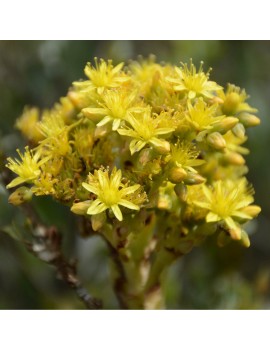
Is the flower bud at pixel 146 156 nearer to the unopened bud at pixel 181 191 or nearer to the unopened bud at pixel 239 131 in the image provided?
the unopened bud at pixel 181 191

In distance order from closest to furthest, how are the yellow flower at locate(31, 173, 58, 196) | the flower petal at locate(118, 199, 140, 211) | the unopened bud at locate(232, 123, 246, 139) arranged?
the flower petal at locate(118, 199, 140, 211) → the yellow flower at locate(31, 173, 58, 196) → the unopened bud at locate(232, 123, 246, 139)

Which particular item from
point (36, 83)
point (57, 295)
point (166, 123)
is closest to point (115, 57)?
point (36, 83)

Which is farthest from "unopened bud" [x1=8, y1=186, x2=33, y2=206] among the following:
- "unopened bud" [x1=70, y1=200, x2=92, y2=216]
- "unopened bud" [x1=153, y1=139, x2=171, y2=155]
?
"unopened bud" [x1=153, y1=139, x2=171, y2=155]

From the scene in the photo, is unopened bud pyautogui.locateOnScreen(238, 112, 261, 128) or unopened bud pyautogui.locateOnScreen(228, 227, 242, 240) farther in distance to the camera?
unopened bud pyautogui.locateOnScreen(238, 112, 261, 128)

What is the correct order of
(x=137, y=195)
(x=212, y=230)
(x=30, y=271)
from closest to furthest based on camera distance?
(x=137, y=195), (x=212, y=230), (x=30, y=271)

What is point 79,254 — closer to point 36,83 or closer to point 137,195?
point 36,83

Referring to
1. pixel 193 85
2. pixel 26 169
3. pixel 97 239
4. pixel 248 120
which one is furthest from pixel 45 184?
pixel 97 239

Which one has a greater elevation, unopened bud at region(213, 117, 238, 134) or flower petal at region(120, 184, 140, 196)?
unopened bud at region(213, 117, 238, 134)

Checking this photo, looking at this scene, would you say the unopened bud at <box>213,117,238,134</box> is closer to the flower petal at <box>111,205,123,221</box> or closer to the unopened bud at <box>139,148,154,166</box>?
the unopened bud at <box>139,148,154,166</box>
